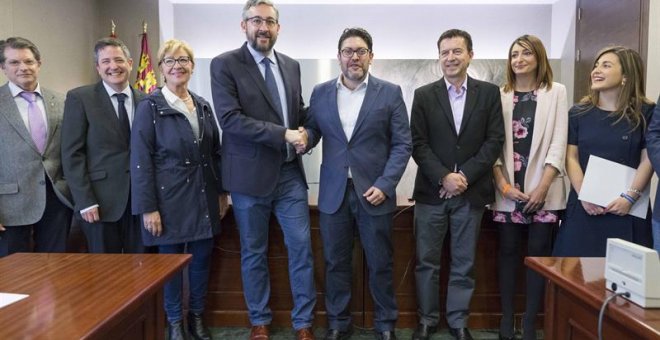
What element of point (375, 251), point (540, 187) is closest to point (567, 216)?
point (540, 187)

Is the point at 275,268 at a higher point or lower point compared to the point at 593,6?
lower

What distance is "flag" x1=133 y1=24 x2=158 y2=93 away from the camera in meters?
4.62

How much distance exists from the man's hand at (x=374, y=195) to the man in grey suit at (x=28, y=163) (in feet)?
4.64

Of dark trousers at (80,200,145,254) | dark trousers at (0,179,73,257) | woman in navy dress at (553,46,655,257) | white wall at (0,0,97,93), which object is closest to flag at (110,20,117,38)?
white wall at (0,0,97,93)

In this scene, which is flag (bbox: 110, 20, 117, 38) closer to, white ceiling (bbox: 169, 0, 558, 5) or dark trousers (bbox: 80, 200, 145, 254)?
white ceiling (bbox: 169, 0, 558, 5)

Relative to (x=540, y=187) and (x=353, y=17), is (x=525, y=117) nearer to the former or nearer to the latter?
(x=540, y=187)

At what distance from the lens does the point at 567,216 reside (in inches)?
85.7

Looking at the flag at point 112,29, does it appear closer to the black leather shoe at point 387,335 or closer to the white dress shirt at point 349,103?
the white dress shirt at point 349,103

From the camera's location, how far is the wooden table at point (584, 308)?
1028 mm

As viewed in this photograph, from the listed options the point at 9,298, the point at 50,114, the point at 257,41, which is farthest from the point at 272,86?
the point at 9,298

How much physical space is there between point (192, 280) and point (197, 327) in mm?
238

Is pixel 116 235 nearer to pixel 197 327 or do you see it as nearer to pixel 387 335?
pixel 197 327

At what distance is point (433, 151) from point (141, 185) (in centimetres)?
136

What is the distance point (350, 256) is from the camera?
2.32m
